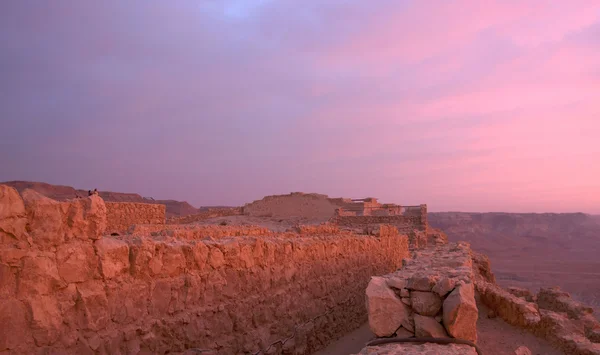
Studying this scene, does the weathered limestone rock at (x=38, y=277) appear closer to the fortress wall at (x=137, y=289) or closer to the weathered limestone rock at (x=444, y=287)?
the fortress wall at (x=137, y=289)

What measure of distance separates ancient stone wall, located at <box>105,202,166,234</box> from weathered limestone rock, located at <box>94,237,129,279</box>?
12.3 meters

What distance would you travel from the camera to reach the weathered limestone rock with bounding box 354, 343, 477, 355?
3400 mm

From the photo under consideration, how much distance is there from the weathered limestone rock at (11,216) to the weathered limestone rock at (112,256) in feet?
1.98

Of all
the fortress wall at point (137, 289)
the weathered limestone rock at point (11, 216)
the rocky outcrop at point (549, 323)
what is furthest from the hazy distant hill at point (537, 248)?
the weathered limestone rock at point (11, 216)

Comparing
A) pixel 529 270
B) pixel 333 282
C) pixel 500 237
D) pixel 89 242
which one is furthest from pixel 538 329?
pixel 500 237

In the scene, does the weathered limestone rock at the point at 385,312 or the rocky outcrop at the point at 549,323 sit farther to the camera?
the rocky outcrop at the point at 549,323

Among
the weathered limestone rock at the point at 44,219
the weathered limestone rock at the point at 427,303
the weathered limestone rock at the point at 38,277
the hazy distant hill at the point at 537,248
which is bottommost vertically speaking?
the hazy distant hill at the point at 537,248

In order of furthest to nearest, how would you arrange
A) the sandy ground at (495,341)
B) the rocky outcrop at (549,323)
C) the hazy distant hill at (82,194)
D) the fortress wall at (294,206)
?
1. the fortress wall at (294,206)
2. the hazy distant hill at (82,194)
3. the rocky outcrop at (549,323)
4. the sandy ground at (495,341)

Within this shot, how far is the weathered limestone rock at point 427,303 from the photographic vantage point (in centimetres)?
408

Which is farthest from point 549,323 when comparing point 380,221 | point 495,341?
point 380,221

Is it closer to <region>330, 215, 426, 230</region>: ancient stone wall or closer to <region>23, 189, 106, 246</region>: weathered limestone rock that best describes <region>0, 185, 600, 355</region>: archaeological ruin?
<region>23, 189, 106, 246</region>: weathered limestone rock

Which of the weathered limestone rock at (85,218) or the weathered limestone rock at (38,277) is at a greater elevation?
the weathered limestone rock at (85,218)

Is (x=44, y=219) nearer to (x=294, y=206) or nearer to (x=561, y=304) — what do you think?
(x=561, y=304)

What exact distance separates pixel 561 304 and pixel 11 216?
37.9 feet
